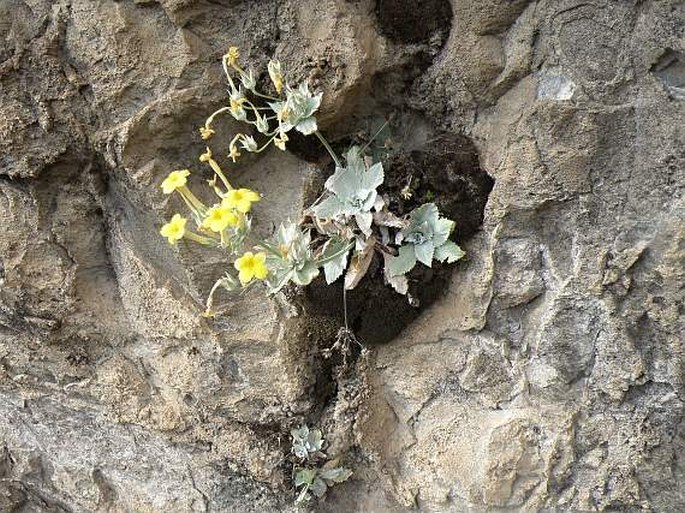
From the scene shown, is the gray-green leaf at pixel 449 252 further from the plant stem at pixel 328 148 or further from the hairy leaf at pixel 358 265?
the plant stem at pixel 328 148

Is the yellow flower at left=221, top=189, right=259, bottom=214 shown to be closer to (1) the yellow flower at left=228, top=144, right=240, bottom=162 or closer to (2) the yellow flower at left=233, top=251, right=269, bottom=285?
(2) the yellow flower at left=233, top=251, right=269, bottom=285

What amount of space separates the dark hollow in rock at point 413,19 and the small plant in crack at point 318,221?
29 cm

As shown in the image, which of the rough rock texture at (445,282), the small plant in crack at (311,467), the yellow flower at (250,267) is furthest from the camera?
the small plant in crack at (311,467)

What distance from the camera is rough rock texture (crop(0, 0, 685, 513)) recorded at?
1.72 meters

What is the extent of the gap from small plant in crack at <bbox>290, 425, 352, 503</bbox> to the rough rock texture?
43mm

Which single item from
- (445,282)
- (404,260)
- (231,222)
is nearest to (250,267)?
(231,222)

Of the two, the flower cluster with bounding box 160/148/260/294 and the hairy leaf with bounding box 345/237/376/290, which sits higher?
the flower cluster with bounding box 160/148/260/294

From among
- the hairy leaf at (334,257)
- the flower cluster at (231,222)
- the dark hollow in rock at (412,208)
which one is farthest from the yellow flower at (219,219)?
the dark hollow in rock at (412,208)

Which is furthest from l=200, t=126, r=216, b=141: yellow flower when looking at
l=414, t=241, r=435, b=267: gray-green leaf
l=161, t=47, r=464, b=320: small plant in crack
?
l=414, t=241, r=435, b=267: gray-green leaf

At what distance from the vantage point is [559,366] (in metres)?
1.91

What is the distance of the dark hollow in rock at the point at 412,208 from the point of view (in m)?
1.90

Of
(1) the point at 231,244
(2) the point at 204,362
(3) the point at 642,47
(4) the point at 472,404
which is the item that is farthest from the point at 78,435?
(3) the point at 642,47

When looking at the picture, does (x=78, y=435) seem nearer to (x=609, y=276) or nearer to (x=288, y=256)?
(x=288, y=256)

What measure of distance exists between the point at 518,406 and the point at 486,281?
0.40 m
